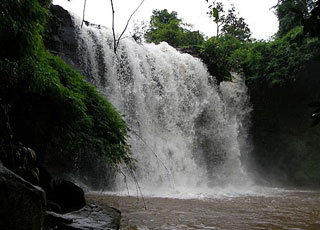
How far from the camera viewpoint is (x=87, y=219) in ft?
10.6

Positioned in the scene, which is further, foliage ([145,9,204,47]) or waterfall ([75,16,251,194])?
foliage ([145,9,204,47])

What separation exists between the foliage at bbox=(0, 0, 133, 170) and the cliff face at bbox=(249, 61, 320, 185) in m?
9.20

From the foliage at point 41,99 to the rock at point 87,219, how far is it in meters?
0.74

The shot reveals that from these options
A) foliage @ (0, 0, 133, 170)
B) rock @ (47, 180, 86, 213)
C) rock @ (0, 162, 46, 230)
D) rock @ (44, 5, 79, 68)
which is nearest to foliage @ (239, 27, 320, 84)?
rock @ (44, 5, 79, 68)

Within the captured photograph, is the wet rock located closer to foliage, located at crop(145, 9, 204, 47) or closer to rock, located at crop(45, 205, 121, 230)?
rock, located at crop(45, 205, 121, 230)

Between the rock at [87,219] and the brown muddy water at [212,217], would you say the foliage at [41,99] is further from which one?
the brown muddy water at [212,217]

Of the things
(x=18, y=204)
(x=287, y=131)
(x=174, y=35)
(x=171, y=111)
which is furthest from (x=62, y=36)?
(x=174, y=35)

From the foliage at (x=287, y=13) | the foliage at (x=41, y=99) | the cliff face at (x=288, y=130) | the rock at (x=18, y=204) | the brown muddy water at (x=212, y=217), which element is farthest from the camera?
the foliage at (x=287, y=13)

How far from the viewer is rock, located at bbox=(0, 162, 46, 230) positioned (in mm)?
2135

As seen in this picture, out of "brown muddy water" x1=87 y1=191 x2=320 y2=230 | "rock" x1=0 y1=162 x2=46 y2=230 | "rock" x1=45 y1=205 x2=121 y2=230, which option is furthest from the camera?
"brown muddy water" x1=87 y1=191 x2=320 y2=230

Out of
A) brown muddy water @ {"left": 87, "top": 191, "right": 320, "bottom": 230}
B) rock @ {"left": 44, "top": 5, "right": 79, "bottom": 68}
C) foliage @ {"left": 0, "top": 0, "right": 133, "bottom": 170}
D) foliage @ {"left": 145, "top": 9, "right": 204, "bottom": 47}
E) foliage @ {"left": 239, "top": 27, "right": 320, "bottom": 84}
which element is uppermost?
foliage @ {"left": 145, "top": 9, "right": 204, "bottom": 47}

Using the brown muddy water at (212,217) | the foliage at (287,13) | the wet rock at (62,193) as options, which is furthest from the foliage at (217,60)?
the wet rock at (62,193)

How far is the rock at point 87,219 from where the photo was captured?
9.34 ft

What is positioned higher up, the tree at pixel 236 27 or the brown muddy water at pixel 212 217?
the tree at pixel 236 27
